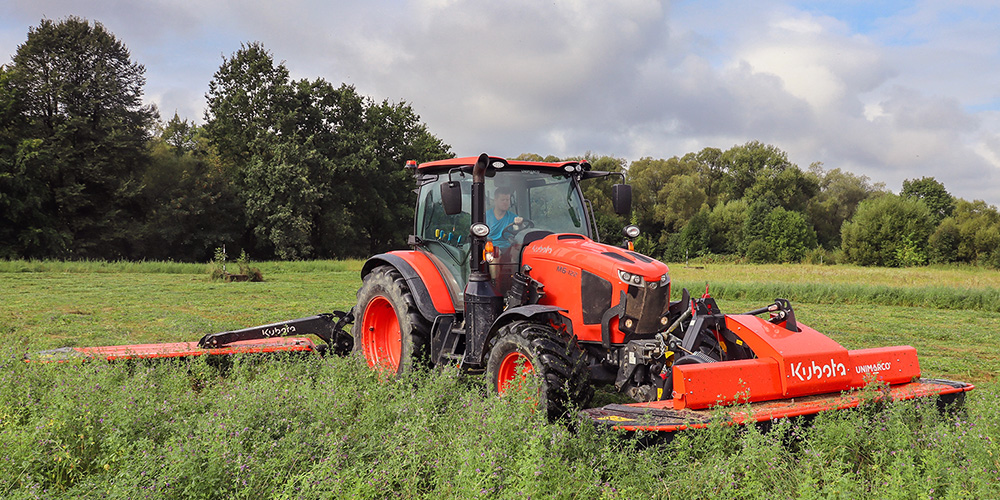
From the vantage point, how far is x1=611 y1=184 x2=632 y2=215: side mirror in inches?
235

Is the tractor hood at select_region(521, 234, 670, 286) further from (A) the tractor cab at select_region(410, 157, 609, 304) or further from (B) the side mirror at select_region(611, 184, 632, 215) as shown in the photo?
(B) the side mirror at select_region(611, 184, 632, 215)

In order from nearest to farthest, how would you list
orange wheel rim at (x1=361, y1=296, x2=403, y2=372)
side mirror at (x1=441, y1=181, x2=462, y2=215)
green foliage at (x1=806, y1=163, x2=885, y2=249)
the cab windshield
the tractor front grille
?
the tractor front grille, side mirror at (x1=441, y1=181, x2=462, y2=215), the cab windshield, orange wheel rim at (x1=361, y1=296, x2=403, y2=372), green foliage at (x1=806, y1=163, x2=885, y2=249)

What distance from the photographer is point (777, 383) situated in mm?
4453

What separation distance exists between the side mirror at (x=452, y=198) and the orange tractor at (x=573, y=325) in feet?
0.06

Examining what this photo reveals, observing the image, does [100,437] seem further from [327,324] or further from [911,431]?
[911,431]

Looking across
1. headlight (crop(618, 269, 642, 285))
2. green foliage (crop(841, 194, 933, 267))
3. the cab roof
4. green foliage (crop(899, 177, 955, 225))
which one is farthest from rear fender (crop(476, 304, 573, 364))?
green foliage (crop(899, 177, 955, 225))

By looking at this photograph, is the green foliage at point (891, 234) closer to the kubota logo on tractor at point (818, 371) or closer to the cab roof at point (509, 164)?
the cab roof at point (509, 164)

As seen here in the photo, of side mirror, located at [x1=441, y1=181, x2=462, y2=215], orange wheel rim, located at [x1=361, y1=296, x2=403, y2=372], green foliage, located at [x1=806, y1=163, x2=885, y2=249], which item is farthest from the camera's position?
green foliage, located at [x1=806, y1=163, x2=885, y2=249]

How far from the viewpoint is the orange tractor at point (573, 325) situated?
14.3ft

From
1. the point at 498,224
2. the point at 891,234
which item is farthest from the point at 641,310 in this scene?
the point at 891,234

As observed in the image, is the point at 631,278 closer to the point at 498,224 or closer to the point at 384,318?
the point at 498,224

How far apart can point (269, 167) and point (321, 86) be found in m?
7.14

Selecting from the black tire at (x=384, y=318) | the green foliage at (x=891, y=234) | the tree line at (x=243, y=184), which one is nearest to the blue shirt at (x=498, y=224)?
the black tire at (x=384, y=318)

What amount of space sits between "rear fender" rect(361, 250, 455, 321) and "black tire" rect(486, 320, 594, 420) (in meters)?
1.26
